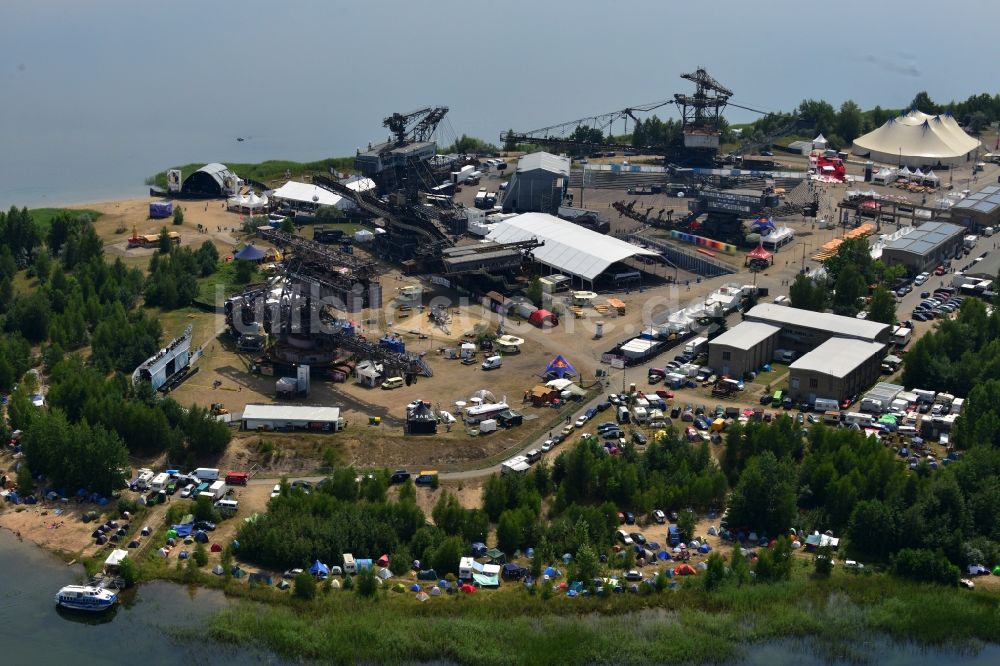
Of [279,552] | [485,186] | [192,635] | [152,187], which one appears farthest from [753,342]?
[152,187]

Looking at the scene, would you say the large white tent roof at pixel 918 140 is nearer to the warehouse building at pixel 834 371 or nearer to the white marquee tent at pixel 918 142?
the white marquee tent at pixel 918 142

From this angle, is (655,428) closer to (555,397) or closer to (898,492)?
(555,397)

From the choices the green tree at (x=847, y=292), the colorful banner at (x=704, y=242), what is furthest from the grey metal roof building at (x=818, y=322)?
the colorful banner at (x=704, y=242)

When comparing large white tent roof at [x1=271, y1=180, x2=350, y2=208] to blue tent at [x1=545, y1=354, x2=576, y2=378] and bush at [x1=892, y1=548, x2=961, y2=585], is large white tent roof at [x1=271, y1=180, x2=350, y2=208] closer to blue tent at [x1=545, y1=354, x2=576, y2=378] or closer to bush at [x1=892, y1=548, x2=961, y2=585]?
blue tent at [x1=545, y1=354, x2=576, y2=378]

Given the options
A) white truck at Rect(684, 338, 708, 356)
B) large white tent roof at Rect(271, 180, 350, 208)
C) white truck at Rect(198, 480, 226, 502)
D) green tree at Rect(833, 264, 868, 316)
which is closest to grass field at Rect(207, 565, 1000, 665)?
white truck at Rect(198, 480, 226, 502)

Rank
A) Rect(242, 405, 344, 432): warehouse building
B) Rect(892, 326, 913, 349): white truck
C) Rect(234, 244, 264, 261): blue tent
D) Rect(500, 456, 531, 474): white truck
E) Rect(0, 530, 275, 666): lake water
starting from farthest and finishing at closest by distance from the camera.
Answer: Rect(234, 244, 264, 261): blue tent → Rect(892, 326, 913, 349): white truck → Rect(242, 405, 344, 432): warehouse building → Rect(500, 456, 531, 474): white truck → Rect(0, 530, 275, 666): lake water
